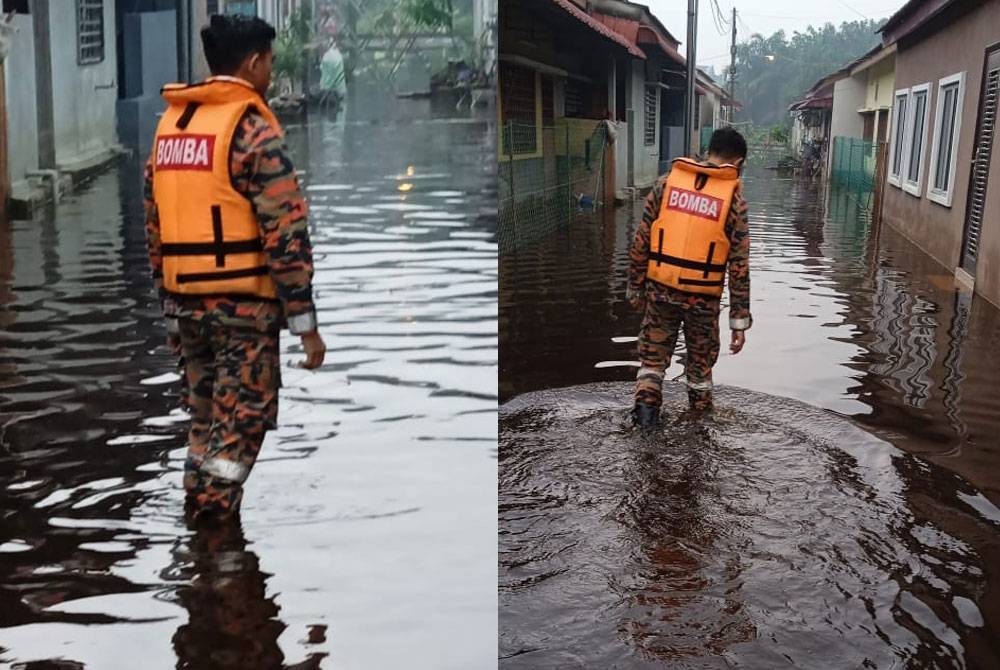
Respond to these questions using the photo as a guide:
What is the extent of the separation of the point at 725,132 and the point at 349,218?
7914 millimetres

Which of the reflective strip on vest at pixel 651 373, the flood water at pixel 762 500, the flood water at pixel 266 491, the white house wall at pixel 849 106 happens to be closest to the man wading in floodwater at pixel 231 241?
the flood water at pixel 266 491

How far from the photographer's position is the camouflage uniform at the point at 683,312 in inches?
211

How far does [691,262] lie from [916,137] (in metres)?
11.8

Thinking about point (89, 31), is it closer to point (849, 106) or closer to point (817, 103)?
point (849, 106)

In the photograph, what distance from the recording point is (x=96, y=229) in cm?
1102

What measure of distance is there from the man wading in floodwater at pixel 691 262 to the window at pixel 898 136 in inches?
477

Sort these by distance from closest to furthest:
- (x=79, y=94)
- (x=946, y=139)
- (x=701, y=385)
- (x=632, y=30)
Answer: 1. (x=701, y=385)
2. (x=946, y=139)
3. (x=79, y=94)
4. (x=632, y=30)

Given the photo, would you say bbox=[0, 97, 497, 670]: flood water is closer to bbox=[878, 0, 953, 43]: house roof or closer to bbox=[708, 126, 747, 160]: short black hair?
bbox=[708, 126, 747, 160]: short black hair

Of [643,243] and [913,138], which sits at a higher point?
[913,138]

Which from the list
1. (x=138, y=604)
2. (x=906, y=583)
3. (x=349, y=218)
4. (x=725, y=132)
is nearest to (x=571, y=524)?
(x=906, y=583)

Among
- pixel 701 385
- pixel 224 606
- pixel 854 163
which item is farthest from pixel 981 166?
pixel 854 163

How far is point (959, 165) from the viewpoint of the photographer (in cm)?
1185

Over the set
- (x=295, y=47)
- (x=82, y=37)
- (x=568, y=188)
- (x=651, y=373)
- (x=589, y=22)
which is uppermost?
(x=295, y=47)

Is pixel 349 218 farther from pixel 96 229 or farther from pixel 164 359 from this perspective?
pixel 164 359
